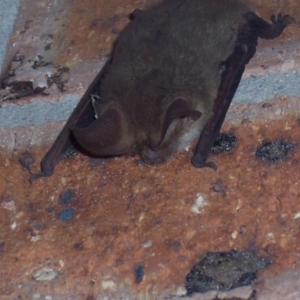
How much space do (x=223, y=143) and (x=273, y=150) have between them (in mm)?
238

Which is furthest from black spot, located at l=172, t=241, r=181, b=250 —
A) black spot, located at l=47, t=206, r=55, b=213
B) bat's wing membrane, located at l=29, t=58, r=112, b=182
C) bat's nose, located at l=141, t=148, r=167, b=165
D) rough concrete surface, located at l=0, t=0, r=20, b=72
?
rough concrete surface, located at l=0, t=0, r=20, b=72

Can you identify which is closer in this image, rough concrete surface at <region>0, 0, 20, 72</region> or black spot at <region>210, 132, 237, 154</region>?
black spot at <region>210, 132, 237, 154</region>

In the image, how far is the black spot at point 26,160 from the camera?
2.79m

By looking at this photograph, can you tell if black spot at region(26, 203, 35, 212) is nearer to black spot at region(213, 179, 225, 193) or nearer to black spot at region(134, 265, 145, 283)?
black spot at region(134, 265, 145, 283)

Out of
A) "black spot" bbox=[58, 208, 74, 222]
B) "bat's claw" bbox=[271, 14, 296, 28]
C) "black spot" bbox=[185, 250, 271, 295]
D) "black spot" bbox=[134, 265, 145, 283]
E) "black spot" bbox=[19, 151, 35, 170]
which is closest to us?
"black spot" bbox=[185, 250, 271, 295]

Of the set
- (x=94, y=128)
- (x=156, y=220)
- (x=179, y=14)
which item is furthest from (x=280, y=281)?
(x=179, y=14)

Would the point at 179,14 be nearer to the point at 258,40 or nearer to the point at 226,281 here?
the point at 258,40

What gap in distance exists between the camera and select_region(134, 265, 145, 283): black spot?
2275mm

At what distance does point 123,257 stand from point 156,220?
19 centimetres

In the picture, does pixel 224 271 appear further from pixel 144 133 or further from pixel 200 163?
pixel 144 133

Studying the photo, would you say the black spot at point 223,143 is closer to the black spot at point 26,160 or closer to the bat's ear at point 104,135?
the bat's ear at point 104,135

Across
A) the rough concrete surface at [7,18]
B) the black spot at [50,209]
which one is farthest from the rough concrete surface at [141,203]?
the rough concrete surface at [7,18]

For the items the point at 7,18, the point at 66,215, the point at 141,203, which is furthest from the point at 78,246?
the point at 7,18

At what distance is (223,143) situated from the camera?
2639 mm
